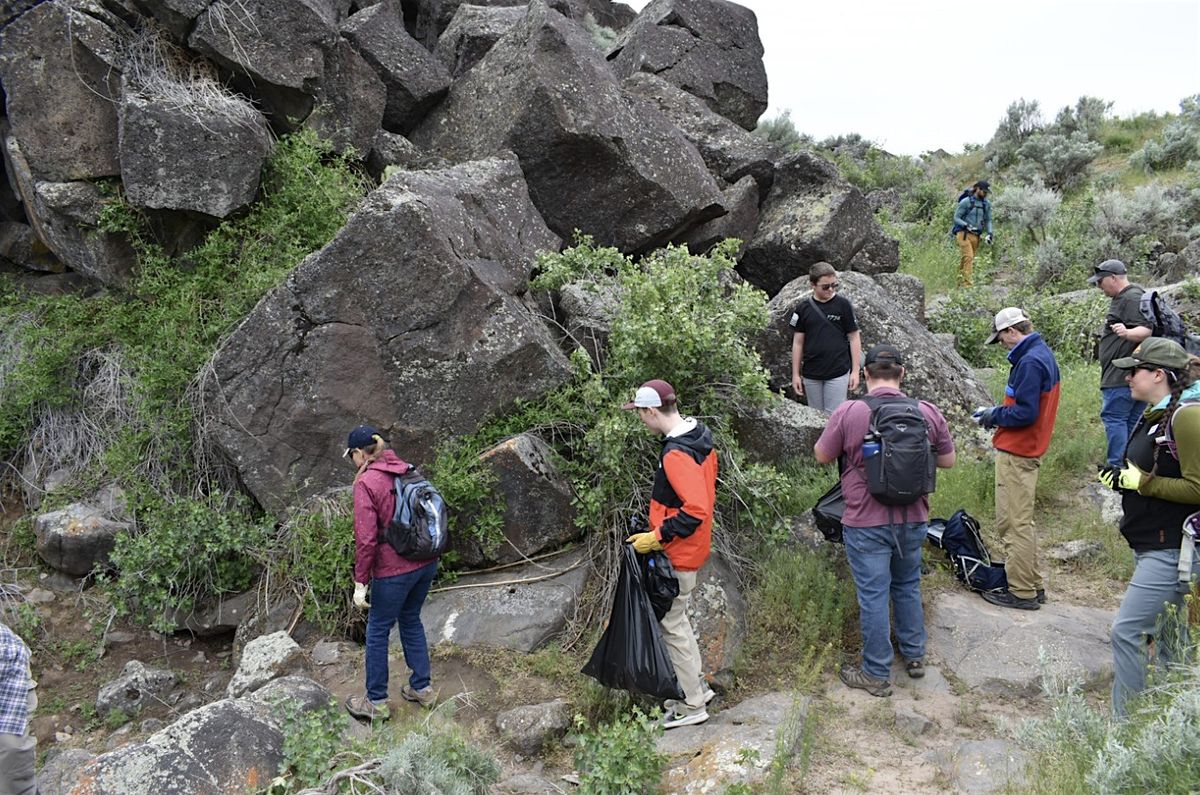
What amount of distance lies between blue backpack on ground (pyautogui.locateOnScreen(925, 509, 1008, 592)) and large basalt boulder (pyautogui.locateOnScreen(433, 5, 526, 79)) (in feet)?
26.2

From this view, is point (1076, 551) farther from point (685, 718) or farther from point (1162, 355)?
point (685, 718)

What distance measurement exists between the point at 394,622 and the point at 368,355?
7.60 ft

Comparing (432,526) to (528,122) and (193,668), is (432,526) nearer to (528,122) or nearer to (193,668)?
(193,668)

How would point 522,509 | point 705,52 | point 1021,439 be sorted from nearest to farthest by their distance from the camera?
point 1021,439
point 522,509
point 705,52

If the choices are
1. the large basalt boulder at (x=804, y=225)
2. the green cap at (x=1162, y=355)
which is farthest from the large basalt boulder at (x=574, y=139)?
the green cap at (x=1162, y=355)

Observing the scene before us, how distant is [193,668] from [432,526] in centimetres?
293

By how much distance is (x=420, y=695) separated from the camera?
5.43 metres

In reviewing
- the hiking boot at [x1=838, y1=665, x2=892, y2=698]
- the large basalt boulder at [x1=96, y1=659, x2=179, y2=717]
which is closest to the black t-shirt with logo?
the hiking boot at [x1=838, y1=665, x2=892, y2=698]

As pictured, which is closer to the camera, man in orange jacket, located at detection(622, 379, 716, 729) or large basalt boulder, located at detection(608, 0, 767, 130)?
man in orange jacket, located at detection(622, 379, 716, 729)

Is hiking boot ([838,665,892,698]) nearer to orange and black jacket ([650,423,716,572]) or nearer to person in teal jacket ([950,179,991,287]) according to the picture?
orange and black jacket ([650,423,716,572])

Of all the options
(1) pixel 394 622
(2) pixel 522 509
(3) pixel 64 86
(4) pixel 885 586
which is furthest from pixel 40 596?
(4) pixel 885 586

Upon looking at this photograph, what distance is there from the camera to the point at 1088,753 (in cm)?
351

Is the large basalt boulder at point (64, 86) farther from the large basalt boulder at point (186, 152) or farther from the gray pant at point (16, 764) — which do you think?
the gray pant at point (16, 764)

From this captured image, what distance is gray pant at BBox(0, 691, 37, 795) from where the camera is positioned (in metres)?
4.04
